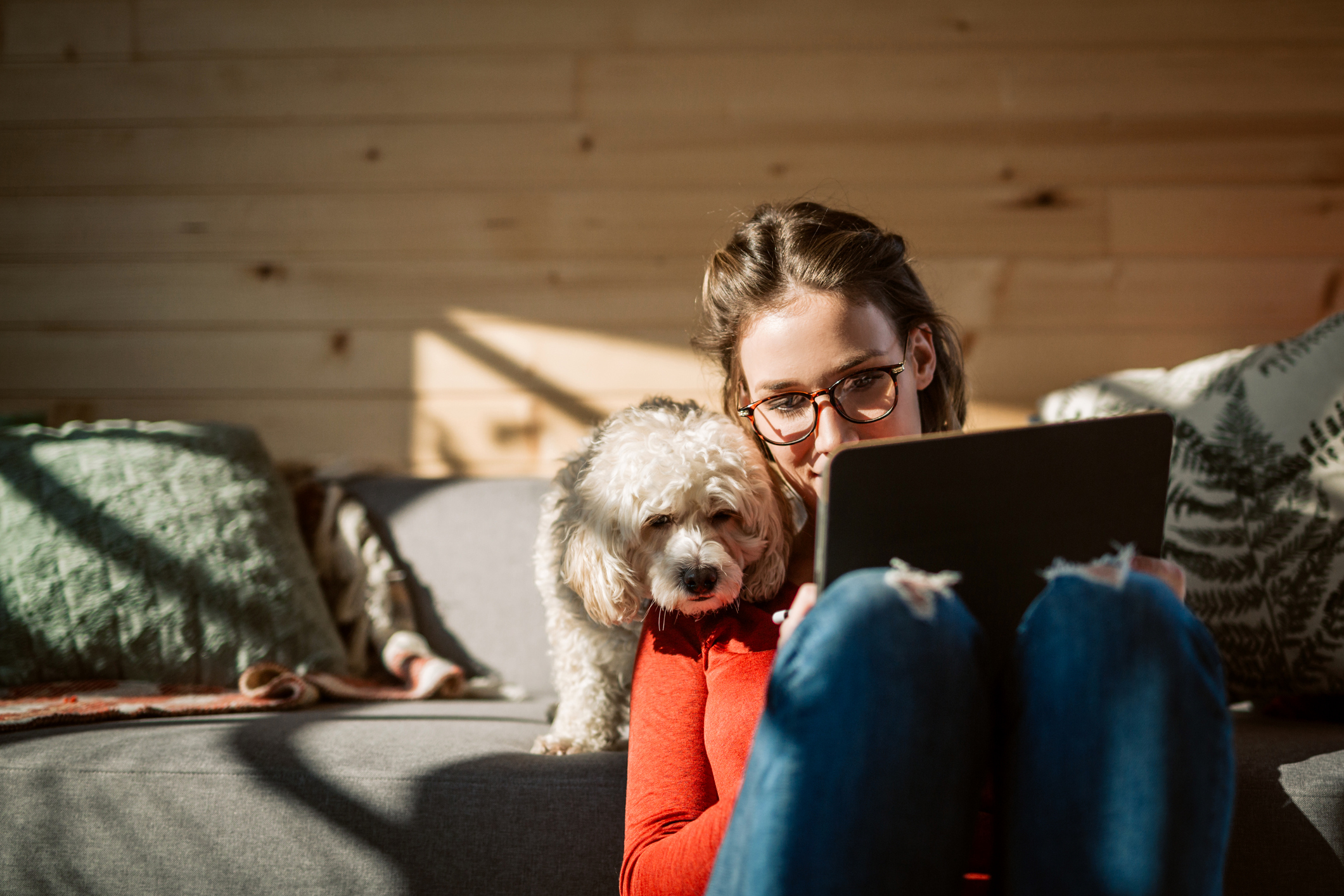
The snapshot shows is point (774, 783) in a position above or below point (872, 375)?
below

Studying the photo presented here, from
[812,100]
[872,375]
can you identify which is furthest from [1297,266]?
[872,375]

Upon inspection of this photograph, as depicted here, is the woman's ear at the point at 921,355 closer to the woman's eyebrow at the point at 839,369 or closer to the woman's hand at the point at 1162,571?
the woman's eyebrow at the point at 839,369

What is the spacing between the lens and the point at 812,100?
204cm

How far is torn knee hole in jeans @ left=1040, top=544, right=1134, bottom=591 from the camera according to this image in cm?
67

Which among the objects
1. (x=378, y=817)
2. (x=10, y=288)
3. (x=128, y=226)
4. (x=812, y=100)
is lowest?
(x=378, y=817)

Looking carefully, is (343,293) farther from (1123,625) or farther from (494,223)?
(1123,625)

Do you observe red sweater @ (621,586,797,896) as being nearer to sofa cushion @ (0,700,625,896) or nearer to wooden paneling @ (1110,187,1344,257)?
sofa cushion @ (0,700,625,896)

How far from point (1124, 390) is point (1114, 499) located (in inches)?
37.6

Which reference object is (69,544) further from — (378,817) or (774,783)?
(774,783)

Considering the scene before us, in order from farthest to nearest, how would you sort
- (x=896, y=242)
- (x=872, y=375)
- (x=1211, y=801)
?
(x=896, y=242)
(x=872, y=375)
(x=1211, y=801)

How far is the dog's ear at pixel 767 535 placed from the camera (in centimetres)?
110

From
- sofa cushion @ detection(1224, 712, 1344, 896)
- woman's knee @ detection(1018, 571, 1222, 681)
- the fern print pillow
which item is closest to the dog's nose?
woman's knee @ detection(1018, 571, 1222, 681)

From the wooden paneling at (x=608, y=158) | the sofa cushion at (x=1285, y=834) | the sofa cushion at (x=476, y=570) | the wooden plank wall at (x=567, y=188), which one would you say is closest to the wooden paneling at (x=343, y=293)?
the wooden plank wall at (x=567, y=188)

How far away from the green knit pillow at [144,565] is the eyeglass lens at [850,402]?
1.08 m
